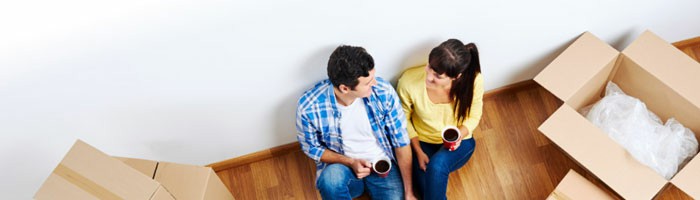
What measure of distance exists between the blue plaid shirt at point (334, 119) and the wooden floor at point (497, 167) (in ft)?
1.02

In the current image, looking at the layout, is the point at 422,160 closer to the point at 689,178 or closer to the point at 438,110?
the point at 438,110

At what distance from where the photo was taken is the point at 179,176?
1935mm

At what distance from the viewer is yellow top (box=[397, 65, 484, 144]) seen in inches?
83.5

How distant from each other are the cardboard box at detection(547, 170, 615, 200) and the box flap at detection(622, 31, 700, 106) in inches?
16.8

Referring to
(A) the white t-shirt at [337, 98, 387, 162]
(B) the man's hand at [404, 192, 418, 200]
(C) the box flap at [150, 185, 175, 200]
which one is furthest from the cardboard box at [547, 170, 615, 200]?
(C) the box flap at [150, 185, 175, 200]

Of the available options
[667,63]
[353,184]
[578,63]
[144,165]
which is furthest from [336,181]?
[667,63]

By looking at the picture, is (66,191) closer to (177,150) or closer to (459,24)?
(177,150)

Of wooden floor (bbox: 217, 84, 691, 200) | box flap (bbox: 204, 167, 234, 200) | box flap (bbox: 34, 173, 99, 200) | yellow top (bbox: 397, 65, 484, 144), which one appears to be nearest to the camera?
box flap (bbox: 34, 173, 99, 200)

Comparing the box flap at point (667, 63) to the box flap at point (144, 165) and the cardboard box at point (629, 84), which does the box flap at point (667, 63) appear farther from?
the box flap at point (144, 165)

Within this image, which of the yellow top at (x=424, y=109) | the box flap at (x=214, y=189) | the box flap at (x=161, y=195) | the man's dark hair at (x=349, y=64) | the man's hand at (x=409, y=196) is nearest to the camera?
the box flap at (x=161, y=195)

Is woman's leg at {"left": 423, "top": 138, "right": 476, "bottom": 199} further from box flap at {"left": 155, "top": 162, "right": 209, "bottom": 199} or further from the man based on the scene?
box flap at {"left": 155, "top": 162, "right": 209, "bottom": 199}

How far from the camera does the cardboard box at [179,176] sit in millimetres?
1907

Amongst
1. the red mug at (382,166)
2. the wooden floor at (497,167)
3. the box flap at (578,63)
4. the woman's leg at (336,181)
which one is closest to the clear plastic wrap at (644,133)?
the box flap at (578,63)

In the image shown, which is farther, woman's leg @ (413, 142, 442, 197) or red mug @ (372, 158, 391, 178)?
woman's leg @ (413, 142, 442, 197)
